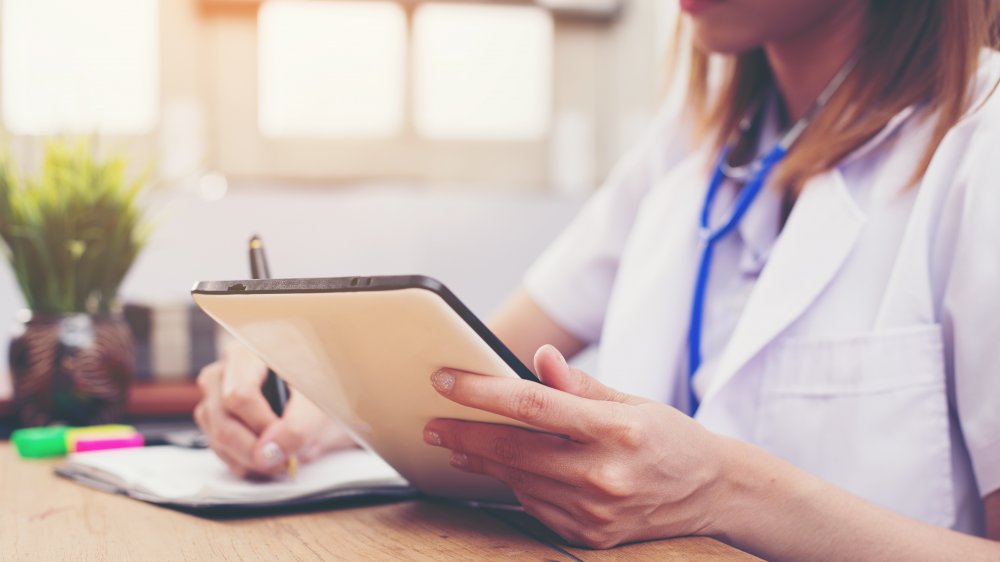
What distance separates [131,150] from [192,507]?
175cm

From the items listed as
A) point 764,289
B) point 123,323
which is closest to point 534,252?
point 123,323

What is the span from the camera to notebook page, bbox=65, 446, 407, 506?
2.30ft

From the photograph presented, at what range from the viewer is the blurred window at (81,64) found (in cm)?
213

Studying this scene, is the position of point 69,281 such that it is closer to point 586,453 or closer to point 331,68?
point 586,453

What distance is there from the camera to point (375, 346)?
1.72ft

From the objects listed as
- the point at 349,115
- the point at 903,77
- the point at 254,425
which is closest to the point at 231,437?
the point at 254,425

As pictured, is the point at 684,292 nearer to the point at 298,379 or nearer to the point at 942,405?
the point at 942,405

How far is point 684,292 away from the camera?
991mm

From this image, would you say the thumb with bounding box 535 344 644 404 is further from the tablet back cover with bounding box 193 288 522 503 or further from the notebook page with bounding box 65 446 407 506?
the notebook page with bounding box 65 446 407 506

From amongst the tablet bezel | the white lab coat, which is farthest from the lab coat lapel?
the tablet bezel

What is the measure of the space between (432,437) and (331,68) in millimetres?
1909

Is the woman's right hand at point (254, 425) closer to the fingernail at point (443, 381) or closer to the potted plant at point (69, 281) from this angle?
the fingernail at point (443, 381)

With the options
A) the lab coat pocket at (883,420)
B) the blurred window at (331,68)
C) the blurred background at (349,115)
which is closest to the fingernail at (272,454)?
the lab coat pocket at (883,420)

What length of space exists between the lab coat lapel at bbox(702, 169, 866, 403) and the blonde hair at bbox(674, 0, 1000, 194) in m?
0.06
